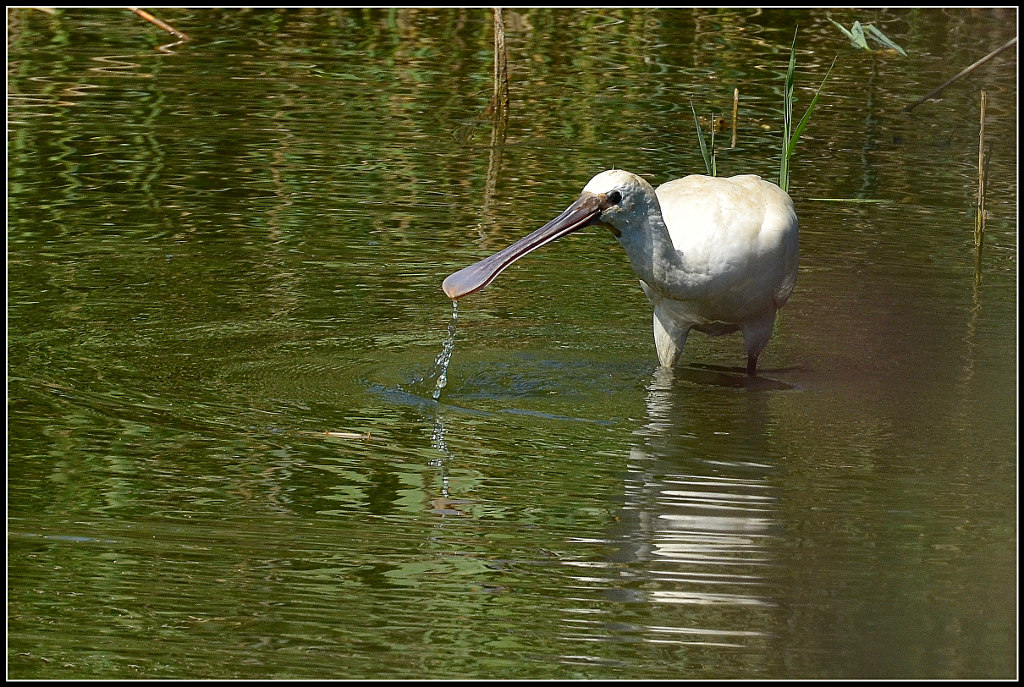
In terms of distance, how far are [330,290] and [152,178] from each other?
7.04 ft

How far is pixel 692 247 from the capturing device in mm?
6082

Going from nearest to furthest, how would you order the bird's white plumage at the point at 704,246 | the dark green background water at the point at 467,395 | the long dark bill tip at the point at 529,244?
1. the dark green background water at the point at 467,395
2. the long dark bill tip at the point at 529,244
3. the bird's white plumage at the point at 704,246

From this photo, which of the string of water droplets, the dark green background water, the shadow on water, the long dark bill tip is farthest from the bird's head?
the shadow on water

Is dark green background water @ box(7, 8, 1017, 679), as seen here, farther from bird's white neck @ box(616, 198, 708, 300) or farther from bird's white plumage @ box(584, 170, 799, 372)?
bird's white neck @ box(616, 198, 708, 300)

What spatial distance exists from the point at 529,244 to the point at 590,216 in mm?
244

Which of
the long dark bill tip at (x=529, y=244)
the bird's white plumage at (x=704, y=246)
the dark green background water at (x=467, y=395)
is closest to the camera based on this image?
the dark green background water at (x=467, y=395)

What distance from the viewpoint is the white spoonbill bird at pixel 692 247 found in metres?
5.96

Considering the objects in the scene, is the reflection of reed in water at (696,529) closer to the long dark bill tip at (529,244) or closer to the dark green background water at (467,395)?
the dark green background water at (467,395)

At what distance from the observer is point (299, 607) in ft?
13.9

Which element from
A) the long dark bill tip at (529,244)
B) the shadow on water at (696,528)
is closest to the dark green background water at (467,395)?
the shadow on water at (696,528)

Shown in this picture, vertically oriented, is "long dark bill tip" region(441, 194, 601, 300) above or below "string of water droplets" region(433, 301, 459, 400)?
above

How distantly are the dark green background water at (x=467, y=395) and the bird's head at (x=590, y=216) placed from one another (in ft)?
1.45

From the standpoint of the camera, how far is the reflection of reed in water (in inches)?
169

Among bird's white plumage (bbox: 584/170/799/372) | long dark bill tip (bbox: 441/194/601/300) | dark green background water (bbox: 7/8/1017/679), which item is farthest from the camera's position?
bird's white plumage (bbox: 584/170/799/372)
